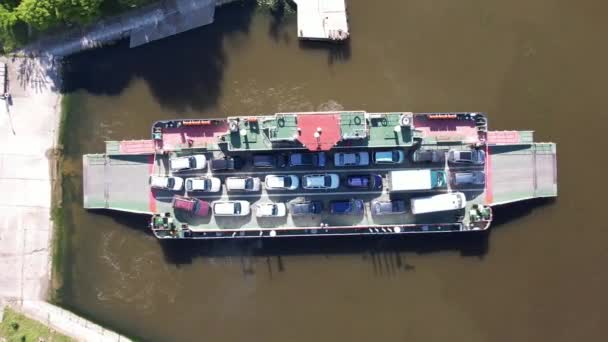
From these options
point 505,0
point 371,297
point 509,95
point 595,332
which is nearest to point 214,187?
point 371,297

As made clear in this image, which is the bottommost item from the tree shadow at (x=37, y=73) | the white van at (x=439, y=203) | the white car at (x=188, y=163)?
the white van at (x=439, y=203)

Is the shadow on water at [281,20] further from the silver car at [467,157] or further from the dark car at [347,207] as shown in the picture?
the silver car at [467,157]

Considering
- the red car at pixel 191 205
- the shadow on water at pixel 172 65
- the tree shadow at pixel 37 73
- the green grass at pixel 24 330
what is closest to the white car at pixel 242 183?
the red car at pixel 191 205

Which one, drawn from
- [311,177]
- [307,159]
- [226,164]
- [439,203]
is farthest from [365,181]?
[226,164]

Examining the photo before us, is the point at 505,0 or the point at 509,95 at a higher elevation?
the point at 505,0

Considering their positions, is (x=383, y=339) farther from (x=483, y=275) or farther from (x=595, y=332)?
(x=595, y=332)
